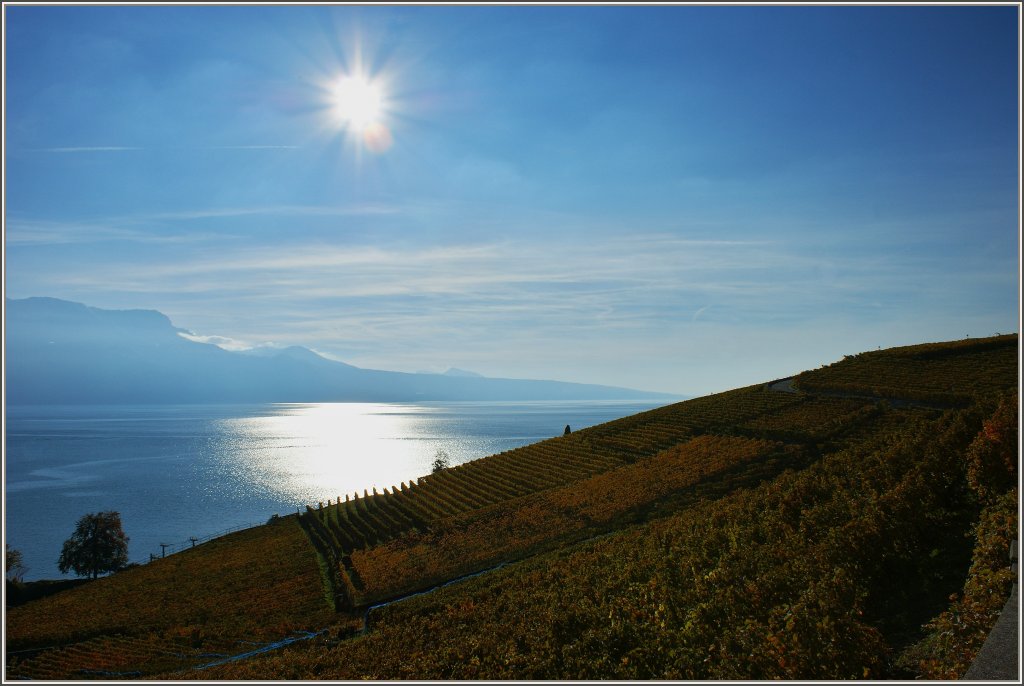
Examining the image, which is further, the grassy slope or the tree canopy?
the tree canopy

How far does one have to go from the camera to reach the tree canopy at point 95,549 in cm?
5059

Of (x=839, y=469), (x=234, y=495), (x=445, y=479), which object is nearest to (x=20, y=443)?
(x=234, y=495)

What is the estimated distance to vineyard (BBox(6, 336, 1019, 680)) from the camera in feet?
33.2

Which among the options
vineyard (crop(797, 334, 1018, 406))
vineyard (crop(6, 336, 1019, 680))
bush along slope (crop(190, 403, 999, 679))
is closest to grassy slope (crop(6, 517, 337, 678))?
vineyard (crop(6, 336, 1019, 680))

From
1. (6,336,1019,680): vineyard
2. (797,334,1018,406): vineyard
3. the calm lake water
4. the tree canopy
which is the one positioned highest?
(797,334,1018,406): vineyard

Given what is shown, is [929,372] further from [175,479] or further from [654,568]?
[175,479]

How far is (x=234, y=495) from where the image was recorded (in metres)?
106

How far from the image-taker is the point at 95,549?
1993 inches

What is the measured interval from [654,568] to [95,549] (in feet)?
178

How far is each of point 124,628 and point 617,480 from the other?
2192 cm

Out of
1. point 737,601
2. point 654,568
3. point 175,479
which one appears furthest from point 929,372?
point 175,479

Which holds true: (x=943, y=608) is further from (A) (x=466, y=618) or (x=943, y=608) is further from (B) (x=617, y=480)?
(B) (x=617, y=480)

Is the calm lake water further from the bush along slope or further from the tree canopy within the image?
the bush along slope

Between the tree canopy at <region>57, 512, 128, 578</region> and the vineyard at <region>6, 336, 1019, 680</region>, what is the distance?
61.5 feet
